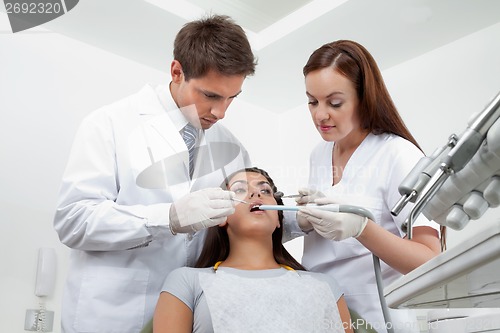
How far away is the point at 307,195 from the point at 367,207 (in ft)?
0.74

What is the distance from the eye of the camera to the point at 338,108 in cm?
183

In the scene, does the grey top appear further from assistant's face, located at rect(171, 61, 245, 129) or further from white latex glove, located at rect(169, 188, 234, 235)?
assistant's face, located at rect(171, 61, 245, 129)

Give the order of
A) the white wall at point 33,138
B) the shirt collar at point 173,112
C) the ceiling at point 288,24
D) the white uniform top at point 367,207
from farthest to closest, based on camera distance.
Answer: the ceiling at point 288,24
the white wall at point 33,138
the shirt collar at point 173,112
the white uniform top at point 367,207

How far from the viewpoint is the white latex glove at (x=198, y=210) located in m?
1.61

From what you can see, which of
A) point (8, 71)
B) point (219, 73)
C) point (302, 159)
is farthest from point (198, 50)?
point (302, 159)

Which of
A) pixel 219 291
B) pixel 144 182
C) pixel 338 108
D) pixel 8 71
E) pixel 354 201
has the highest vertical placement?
pixel 8 71

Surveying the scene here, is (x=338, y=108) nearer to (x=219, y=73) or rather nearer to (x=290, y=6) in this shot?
(x=219, y=73)

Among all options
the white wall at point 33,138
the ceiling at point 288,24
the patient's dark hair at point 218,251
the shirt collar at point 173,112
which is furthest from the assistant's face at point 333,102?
the white wall at point 33,138

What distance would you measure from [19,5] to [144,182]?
5.13ft

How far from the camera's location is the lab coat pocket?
161 centimetres

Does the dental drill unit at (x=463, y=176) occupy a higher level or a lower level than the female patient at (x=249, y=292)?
higher

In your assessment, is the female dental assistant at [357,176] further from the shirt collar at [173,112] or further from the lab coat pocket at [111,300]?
the lab coat pocket at [111,300]

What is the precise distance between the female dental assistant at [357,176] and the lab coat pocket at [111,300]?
60 centimetres

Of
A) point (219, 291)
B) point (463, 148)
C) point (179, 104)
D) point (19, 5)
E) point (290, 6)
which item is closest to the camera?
point (463, 148)
